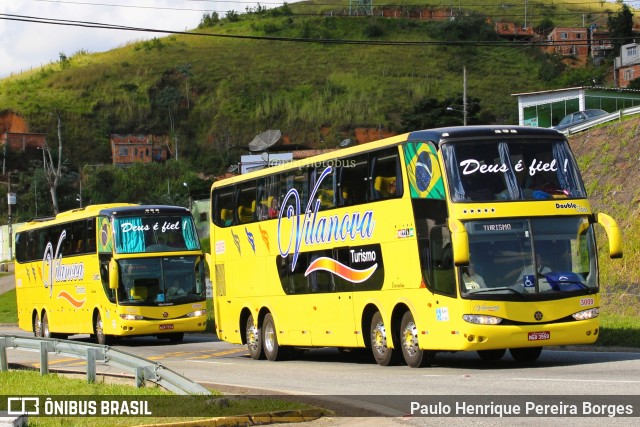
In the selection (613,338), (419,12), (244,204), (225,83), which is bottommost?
(613,338)

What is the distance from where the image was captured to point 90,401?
14.8 metres

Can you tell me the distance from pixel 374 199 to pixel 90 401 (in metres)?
7.97

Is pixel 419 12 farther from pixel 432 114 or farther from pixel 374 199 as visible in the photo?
pixel 374 199

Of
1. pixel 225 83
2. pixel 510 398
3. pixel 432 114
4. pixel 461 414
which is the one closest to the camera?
pixel 461 414

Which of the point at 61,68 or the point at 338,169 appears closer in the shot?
the point at 338,169

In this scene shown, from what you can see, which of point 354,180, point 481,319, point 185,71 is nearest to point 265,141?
point 185,71

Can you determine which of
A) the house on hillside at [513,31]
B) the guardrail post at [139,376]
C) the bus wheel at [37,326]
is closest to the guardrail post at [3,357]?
the guardrail post at [139,376]

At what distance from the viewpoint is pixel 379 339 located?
21.3m

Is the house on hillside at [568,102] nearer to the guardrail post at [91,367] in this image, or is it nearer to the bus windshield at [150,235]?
the bus windshield at [150,235]

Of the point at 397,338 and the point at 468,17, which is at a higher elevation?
the point at 468,17

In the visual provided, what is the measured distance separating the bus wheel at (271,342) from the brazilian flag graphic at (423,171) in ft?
22.2

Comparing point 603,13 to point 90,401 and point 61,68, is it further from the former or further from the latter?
point 90,401

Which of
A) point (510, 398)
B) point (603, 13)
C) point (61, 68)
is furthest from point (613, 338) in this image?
point (603, 13)

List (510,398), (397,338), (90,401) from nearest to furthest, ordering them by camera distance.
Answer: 1. (510,398)
2. (90,401)
3. (397,338)
